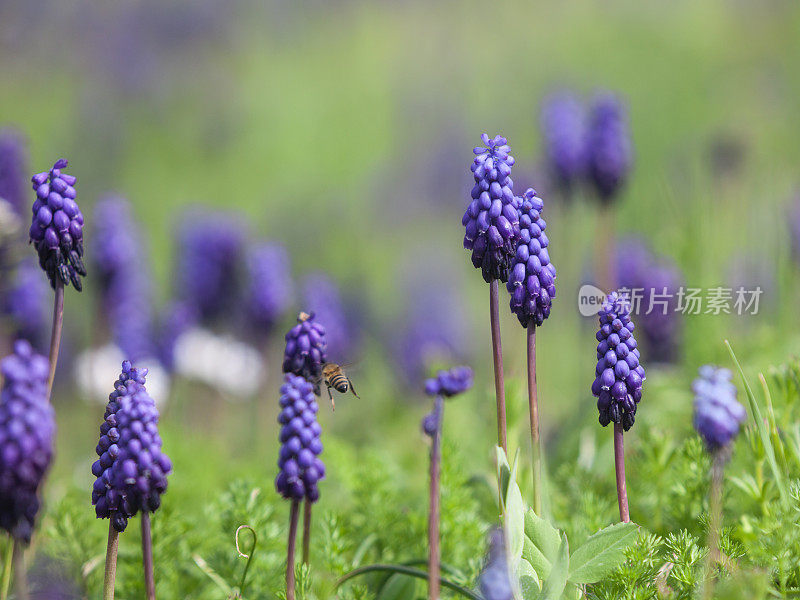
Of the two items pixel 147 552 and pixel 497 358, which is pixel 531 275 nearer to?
pixel 497 358

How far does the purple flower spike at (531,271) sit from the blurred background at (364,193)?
106cm

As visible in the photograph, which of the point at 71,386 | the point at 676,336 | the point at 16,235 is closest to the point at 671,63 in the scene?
the point at 676,336

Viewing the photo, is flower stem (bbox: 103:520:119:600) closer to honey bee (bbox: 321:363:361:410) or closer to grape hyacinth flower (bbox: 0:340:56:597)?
grape hyacinth flower (bbox: 0:340:56:597)

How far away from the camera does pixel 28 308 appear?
4641mm

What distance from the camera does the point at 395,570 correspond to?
2148 millimetres

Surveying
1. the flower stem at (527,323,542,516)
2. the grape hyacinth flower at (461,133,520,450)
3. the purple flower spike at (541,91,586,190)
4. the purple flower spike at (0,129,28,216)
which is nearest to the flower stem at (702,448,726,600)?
the flower stem at (527,323,542,516)

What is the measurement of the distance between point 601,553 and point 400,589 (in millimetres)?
614

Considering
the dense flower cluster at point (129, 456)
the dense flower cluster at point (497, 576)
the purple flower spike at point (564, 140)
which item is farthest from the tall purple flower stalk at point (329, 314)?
the dense flower cluster at point (497, 576)

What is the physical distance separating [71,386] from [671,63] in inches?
419

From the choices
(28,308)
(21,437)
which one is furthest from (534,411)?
(28,308)

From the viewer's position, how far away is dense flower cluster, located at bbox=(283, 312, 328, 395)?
216cm

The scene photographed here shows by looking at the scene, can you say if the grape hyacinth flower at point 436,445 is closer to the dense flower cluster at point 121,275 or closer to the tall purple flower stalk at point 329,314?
the dense flower cluster at point 121,275

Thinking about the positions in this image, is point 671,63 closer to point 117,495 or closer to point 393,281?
point 393,281

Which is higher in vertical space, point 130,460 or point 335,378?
point 335,378
